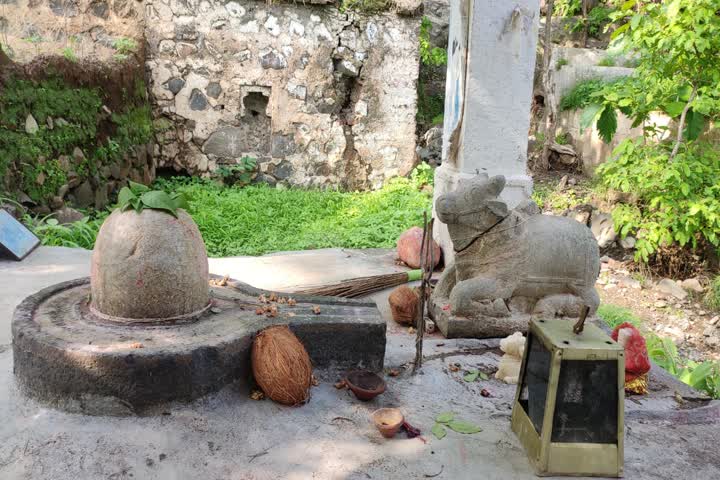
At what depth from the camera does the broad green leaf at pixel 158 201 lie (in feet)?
8.46

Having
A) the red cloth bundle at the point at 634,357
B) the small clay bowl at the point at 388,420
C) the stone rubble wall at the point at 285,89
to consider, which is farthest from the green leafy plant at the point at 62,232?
the red cloth bundle at the point at 634,357

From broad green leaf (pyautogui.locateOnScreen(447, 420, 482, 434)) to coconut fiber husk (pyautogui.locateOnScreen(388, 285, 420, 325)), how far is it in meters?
1.22

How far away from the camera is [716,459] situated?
7.63ft

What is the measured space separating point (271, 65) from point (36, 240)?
398 cm

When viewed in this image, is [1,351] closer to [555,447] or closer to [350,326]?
[350,326]

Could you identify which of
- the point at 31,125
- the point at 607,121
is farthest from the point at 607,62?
the point at 31,125

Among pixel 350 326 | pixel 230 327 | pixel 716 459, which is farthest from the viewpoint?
pixel 350 326

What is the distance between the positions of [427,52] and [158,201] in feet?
26.5

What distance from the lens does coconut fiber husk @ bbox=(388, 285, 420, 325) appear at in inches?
143

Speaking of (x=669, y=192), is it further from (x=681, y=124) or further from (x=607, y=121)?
(x=607, y=121)

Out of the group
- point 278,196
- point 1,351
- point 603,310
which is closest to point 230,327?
point 1,351

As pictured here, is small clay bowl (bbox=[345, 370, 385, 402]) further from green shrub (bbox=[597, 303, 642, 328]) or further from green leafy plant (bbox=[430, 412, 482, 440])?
green shrub (bbox=[597, 303, 642, 328])

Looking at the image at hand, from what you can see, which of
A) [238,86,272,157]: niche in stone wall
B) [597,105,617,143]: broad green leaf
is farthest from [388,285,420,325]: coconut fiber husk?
[238,86,272,157]: niche in stone wall

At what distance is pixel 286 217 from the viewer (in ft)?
22.4
